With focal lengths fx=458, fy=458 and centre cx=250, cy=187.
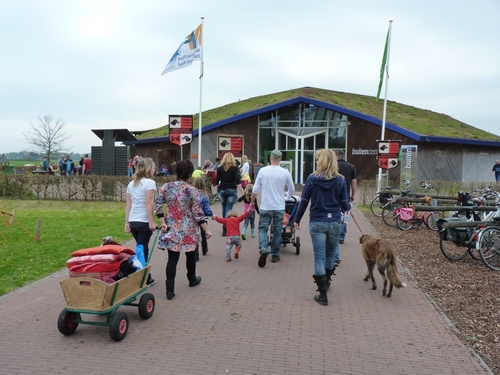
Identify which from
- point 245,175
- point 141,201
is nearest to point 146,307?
point 141,201

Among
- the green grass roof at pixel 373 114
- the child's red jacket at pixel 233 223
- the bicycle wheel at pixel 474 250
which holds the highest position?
the green grass roof at pixel 373 114

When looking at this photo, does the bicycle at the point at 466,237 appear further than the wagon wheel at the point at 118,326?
Yes

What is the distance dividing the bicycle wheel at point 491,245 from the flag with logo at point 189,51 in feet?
47.8

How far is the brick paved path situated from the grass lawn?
0.70m

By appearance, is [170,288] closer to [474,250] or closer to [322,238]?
[322,238]

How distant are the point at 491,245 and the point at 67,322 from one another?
22.4 feet

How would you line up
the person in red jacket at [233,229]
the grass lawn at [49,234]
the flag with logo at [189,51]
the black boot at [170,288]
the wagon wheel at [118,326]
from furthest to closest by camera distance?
the flag with logo at [189,51] < the person in red jacket at [233,229] < the grass lawn at [49,234] < the black boot at [170,288] < the wagon wheel at [118,326]

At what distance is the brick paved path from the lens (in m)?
4.12

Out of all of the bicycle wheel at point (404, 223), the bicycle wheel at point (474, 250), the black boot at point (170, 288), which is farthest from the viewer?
the bicycle wheel at point (404, 223)

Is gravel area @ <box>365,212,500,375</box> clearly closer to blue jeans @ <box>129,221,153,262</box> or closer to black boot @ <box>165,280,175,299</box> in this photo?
black boot @ <box>165,280,175,299</box>

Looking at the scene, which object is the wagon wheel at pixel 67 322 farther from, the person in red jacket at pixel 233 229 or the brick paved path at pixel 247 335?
the person in red jacket at pixel 233 229

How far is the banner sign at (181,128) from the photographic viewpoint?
16.5 metres

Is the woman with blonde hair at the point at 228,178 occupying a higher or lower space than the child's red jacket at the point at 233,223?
higher

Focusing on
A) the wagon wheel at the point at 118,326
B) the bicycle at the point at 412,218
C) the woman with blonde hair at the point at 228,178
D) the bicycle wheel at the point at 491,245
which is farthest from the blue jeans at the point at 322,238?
the bicycle at the point at 412,218
